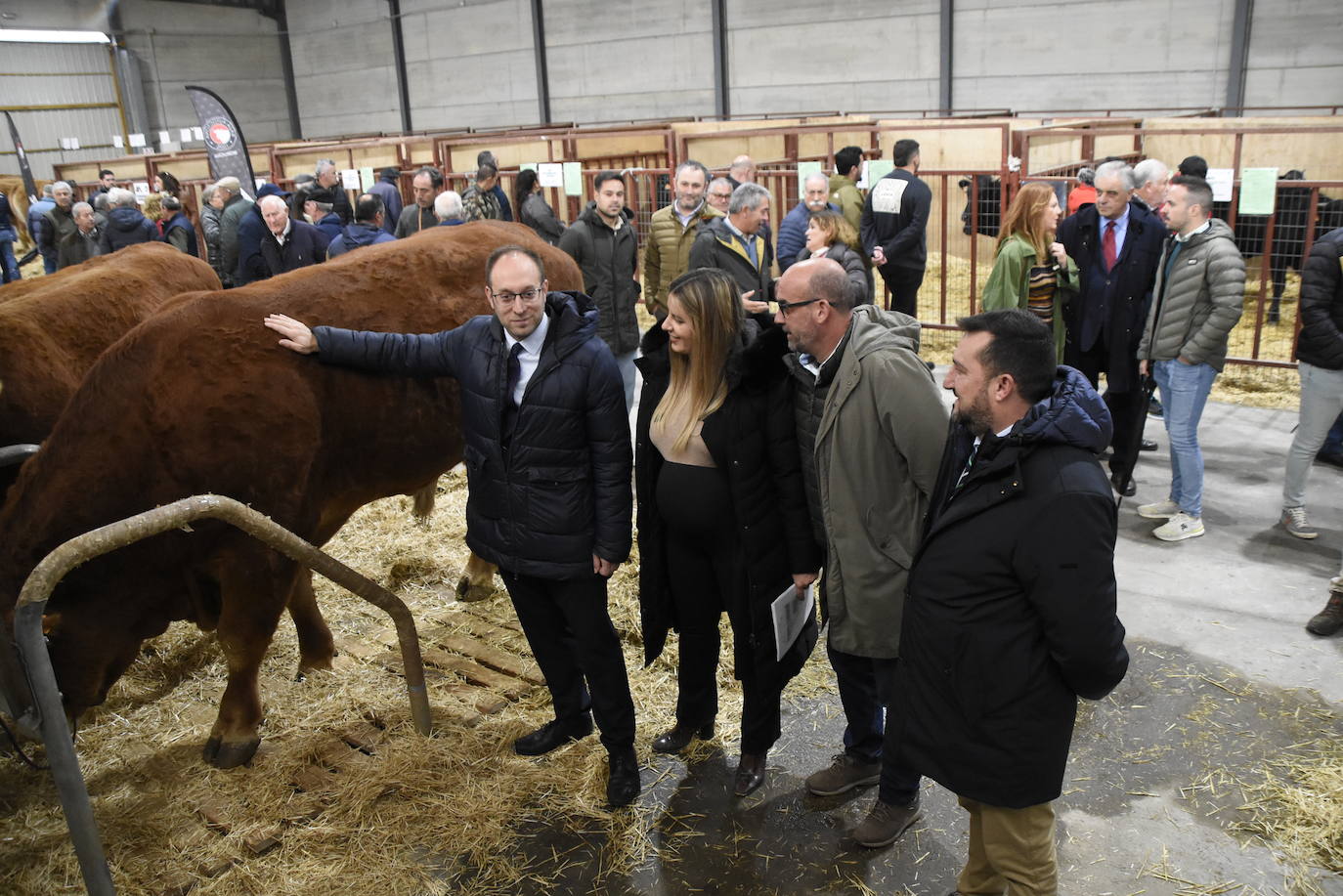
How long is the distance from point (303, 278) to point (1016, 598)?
3319 mm

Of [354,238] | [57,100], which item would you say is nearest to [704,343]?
[354,238]

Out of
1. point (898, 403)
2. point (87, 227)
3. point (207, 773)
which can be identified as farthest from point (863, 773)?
point (87, 227)

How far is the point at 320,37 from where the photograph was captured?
2917 centimetres

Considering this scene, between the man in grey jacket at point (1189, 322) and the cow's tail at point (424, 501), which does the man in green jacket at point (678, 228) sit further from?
the man in grey jacket at point (1189, 322)

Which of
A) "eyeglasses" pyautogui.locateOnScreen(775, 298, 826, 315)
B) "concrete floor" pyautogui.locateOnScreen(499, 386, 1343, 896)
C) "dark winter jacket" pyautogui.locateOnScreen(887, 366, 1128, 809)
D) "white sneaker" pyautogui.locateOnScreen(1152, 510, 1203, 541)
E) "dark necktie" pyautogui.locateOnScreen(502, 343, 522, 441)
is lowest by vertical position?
"concrete floor" pyautogui.locateOnScreen(499, 386, 1343, 896)

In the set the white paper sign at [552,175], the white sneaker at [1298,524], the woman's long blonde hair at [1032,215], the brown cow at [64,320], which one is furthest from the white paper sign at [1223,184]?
the brown cow at [64,320]

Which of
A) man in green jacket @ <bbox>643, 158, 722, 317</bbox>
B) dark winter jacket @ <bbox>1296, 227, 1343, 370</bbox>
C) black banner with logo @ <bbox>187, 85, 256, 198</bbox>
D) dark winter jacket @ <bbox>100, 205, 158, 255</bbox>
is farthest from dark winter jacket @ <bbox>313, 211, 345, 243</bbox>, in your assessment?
dark winter jacket @ <bbox>1296, 227, 1343, 370</bbox>

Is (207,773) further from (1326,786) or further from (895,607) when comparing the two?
(1326,786)

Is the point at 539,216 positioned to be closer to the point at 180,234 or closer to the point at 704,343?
the point at 180,234

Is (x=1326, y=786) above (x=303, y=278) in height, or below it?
below

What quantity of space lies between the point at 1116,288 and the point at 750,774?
4.03 meters

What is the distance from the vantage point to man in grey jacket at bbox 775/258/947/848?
3051 millimetres

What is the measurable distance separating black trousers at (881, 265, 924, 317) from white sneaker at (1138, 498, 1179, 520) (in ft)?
9.94

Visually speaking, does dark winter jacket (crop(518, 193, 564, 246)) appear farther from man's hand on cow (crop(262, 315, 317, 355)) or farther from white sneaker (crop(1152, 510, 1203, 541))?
white sneaker (crop(1152, 510, 1203, 541))
